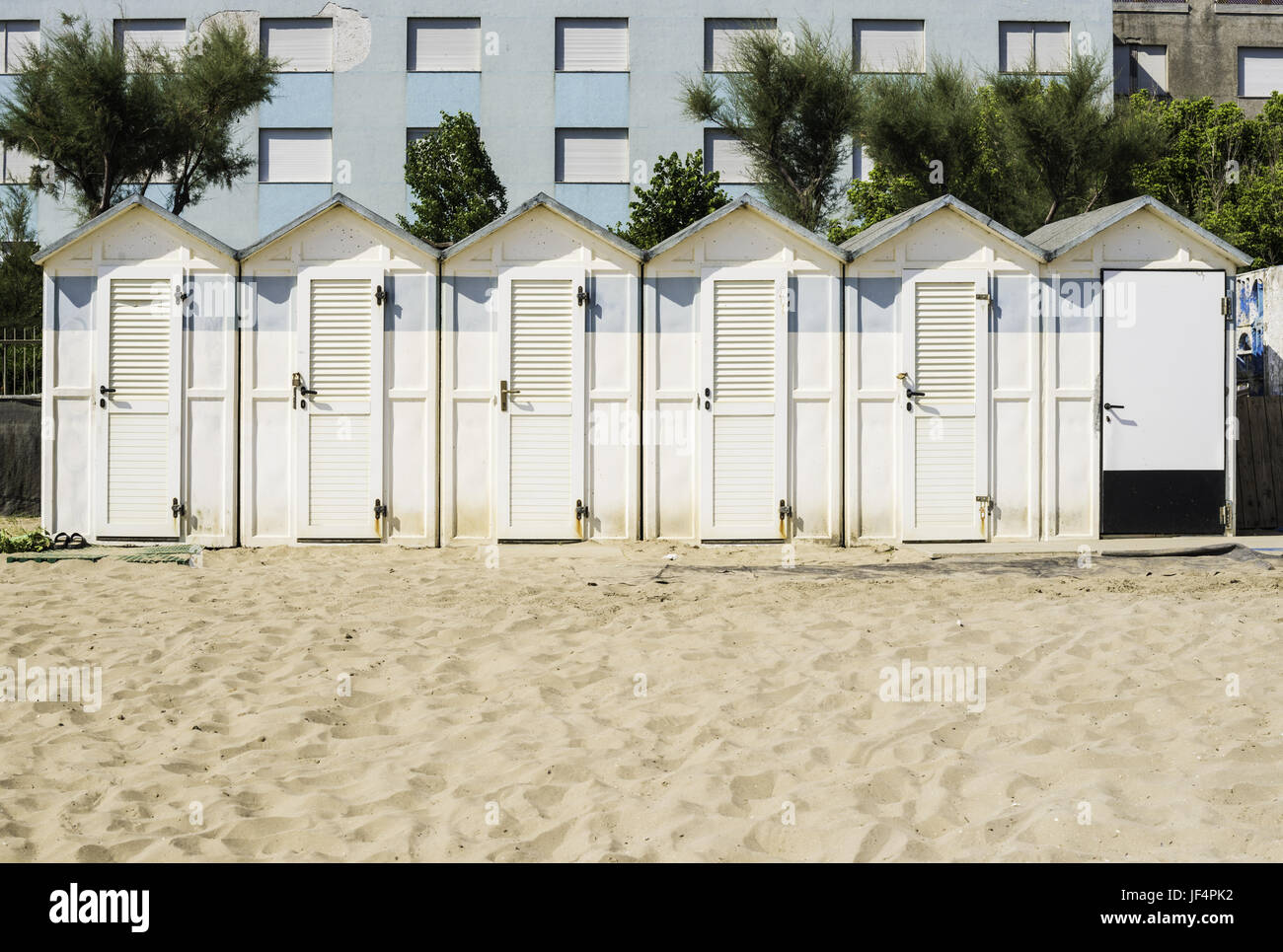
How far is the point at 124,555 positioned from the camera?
36.2ft

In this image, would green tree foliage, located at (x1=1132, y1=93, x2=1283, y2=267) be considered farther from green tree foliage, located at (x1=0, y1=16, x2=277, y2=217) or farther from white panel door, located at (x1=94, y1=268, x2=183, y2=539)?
white panel door, located at (x1=94, y1=268, x2=183, y2=539)

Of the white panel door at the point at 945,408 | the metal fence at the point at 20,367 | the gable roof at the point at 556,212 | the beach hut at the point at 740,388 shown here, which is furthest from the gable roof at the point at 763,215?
the metal fence at the point at 20,367

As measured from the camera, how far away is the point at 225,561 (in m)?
10.9

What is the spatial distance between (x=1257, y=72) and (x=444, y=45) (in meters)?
24.5

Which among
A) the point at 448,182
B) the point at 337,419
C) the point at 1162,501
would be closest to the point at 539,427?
the point at 337,419

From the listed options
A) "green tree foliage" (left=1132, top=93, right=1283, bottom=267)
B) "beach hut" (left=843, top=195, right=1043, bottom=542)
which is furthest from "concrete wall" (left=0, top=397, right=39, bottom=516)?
"green tree foliage" (left=1132, top=93, right=1283, bottom=267)

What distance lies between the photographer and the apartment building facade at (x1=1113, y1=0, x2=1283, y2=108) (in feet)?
119

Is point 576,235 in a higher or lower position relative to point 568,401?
higher

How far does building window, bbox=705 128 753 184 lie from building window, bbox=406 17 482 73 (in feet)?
21.1

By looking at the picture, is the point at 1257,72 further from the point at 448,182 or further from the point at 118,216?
the point at 118,216

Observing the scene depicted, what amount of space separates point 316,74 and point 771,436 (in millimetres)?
24034

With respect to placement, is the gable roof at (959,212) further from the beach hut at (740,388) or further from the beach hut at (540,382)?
the beach hut at (540,382)

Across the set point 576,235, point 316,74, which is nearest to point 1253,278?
point 576,235
